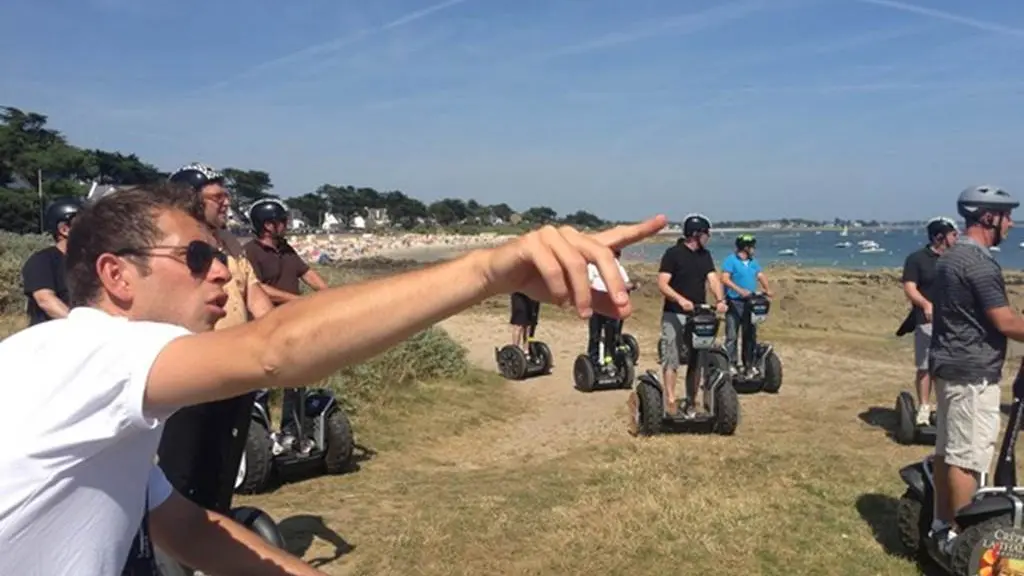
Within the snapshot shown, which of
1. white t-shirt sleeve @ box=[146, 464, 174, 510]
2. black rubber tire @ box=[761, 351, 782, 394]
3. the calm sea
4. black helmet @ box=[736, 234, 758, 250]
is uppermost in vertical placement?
white t-shirt sleeve @ box=[146, 464, 174, 510]

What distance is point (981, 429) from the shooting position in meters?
4.70

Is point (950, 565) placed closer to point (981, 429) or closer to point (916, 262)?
point (981, 429)

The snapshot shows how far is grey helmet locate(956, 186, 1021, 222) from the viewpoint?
4723 mm

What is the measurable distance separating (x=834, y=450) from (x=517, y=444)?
295 centimetres

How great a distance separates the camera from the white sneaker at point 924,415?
8352mm

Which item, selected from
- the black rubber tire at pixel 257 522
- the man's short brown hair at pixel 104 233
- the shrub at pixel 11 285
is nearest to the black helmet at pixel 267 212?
the black rubber tire at pixel 257 522

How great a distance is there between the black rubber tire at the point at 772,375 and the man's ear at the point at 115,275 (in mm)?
10131

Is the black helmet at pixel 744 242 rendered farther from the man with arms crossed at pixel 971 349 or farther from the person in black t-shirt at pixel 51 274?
the person in black t-shirt at pixel 51 274

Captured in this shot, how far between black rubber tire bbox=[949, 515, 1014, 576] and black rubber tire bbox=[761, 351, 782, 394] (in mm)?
6593

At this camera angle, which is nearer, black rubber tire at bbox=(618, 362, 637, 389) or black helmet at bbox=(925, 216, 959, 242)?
black helmet at bbox=(925, 216, 959, 242)

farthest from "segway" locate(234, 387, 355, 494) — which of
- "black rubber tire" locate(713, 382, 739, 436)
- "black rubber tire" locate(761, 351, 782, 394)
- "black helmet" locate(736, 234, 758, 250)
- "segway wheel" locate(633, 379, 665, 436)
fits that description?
"black helmet" locate(736, 234, 758, 250)

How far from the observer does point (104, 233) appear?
170cm

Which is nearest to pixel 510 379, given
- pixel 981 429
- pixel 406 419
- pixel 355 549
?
pixel 406 419

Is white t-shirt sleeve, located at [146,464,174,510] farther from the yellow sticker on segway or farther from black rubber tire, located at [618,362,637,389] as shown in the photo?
black rubber tire, located at [618,362,637,389]
